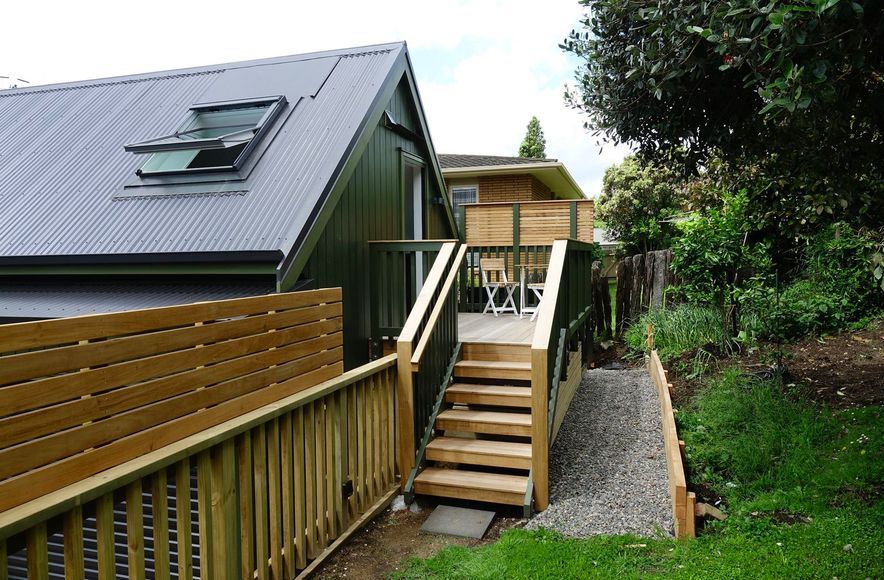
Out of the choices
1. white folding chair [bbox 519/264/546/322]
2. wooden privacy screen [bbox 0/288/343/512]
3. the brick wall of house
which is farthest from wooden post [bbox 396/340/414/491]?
the brick wall of house

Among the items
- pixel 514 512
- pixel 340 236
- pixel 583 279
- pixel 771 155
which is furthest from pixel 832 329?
pixel 340 236

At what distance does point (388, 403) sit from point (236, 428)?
6.72 feet

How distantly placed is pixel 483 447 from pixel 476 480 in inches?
13.8

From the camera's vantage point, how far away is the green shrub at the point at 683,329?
883cm

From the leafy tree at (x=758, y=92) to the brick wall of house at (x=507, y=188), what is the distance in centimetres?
1124

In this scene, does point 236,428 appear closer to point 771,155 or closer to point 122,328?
point 122,328

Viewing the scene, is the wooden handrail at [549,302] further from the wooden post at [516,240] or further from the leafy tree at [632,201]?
the leafy tree at [632,201]

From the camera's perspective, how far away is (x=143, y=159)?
23.7ft

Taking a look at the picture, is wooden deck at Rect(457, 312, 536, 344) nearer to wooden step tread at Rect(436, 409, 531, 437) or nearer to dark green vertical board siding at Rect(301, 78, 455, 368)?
wooden step tread at Rect(436, 409, 531, 437)

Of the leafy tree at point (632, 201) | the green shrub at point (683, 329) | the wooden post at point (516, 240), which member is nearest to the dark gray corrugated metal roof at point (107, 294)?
the wooden post at point (516, 240)

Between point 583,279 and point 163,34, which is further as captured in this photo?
point 163,34

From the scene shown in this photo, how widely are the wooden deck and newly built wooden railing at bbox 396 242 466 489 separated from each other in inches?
24.0

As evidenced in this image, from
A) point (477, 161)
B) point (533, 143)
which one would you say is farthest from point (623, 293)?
point (533, 143)

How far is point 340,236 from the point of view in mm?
6570
